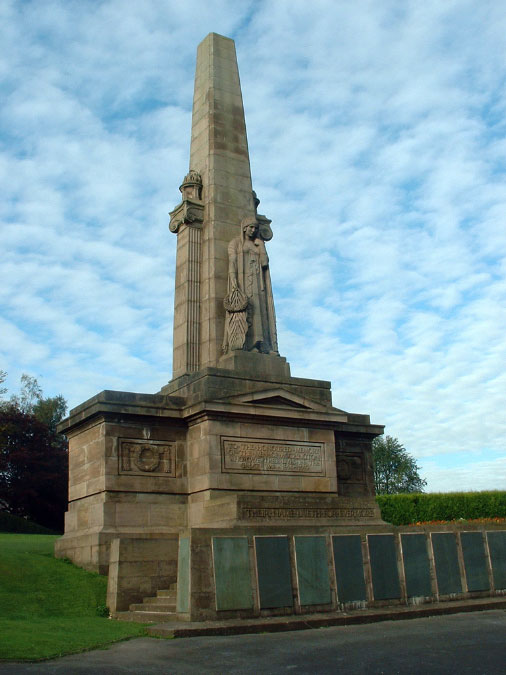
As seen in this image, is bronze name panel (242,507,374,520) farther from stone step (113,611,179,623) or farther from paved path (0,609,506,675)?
paved path (0,609,506,675)

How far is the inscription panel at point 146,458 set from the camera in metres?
16.6

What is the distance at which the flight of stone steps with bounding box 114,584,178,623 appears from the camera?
1173cm

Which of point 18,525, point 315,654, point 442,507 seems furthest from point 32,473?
point 315,654

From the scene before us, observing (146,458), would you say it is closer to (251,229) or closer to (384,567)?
(384,567)

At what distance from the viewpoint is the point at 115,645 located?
9906mm

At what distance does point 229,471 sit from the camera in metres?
16.7

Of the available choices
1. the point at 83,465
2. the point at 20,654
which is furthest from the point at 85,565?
the point at 20,654

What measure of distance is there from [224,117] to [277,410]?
29.2ft

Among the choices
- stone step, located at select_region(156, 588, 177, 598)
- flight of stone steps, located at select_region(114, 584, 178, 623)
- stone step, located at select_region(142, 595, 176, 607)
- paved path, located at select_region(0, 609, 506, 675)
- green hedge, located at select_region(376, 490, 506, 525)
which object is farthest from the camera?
green hedge, located at select_region(376, 490, 506, 525)

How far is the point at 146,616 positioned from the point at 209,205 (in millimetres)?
11462

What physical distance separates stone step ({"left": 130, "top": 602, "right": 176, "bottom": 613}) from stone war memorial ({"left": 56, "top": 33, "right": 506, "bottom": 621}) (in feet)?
0.17

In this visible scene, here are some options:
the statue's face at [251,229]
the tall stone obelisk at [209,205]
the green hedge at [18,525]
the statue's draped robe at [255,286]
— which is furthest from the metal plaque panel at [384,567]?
the green hedge at [18,525]

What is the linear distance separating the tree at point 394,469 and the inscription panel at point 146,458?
58458 millimetres

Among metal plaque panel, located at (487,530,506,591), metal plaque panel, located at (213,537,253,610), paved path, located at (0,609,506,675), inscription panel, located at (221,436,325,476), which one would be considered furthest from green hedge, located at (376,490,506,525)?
paved path, located at (0,609,506,675)
